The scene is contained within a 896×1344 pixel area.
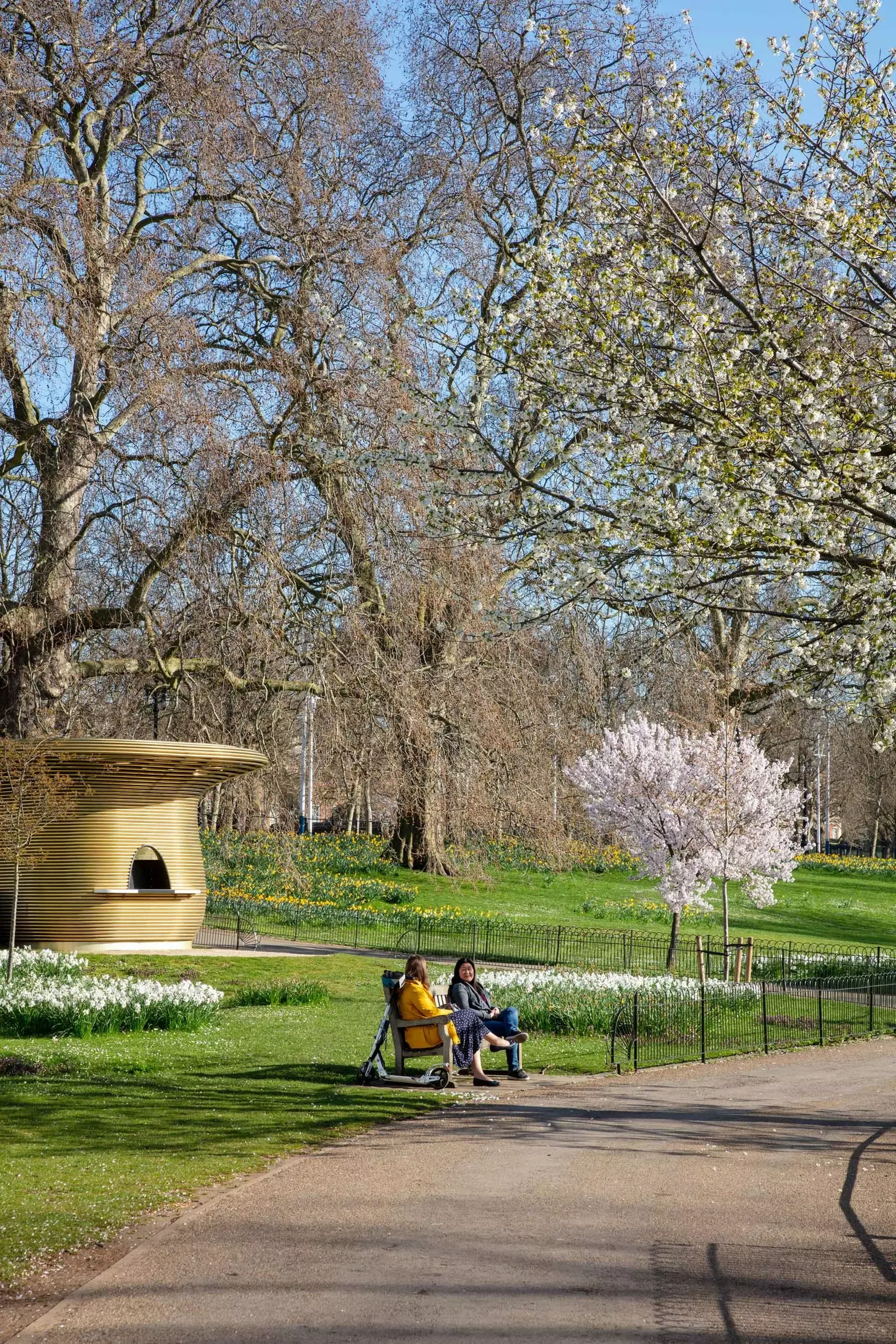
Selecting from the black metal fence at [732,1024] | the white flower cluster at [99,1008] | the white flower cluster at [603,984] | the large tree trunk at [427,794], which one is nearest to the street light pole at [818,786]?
the large tree trunk at [427,794]

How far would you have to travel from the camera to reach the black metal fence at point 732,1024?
14.0 m

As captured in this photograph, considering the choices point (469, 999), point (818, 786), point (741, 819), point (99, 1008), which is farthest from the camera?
point (818, 786)

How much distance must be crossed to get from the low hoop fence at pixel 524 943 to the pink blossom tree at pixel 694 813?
3.30 ft

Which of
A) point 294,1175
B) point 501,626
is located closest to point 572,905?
point 501,626

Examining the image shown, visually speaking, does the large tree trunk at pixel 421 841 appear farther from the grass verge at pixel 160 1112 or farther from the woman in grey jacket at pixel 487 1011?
the woman in grey jacket at pixel 487 1011

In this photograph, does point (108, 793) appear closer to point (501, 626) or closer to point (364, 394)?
point (364, 394)

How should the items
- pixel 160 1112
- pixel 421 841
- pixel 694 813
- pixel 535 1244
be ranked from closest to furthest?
1. pixel 535 1244
2. pixel 160 1112
3. pixel 694 813
4. pixel 421 841

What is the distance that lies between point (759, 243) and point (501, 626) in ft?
11.3

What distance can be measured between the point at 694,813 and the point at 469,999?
1181cm

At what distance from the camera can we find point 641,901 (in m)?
36.2

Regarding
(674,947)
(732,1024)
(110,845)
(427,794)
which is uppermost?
(427,794)

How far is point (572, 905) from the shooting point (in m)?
34.5

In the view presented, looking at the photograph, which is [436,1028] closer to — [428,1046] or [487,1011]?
[428,1046]

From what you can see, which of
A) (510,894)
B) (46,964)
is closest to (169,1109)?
(46,964)
